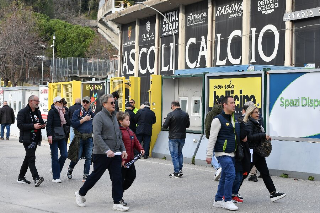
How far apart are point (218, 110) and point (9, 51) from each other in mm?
61953

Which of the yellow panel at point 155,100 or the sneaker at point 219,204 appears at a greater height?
the yellow panel at point 155,100

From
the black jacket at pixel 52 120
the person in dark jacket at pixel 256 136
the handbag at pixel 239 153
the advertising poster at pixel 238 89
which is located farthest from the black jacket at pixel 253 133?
the advertising poster at pixel 238 89

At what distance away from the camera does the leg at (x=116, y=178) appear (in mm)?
9141

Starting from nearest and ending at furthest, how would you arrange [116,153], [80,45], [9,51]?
[116,153], [9,51], [80,45]

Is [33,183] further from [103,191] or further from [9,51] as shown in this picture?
[9,51]

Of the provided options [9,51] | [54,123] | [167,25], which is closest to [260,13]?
[167,25]

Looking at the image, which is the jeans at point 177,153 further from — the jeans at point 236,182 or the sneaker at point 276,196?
the sneaker at point 276,196

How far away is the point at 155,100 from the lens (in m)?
19.0

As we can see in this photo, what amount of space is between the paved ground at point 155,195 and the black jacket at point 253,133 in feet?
3.45

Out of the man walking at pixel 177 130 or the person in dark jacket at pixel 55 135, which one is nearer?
the person in dark jacket at pixel 55 135

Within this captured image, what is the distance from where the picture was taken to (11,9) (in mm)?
82125

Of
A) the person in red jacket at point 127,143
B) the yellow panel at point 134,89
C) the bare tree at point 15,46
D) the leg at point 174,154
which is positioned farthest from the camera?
the bare tree at point 15,46

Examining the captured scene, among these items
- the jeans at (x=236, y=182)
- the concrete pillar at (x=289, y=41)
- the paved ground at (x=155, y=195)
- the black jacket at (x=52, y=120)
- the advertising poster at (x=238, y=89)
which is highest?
the concrete pillar at (x=289, y=41)

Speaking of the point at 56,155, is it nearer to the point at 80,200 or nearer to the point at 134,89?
the point at 80,200
